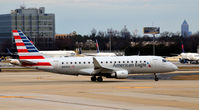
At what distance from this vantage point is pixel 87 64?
48.8 m

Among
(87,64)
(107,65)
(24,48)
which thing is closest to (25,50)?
(24,48)

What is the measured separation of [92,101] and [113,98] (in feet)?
7.46

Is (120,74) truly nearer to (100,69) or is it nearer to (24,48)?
(100,69)

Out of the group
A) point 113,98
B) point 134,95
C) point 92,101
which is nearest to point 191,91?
point 134,95

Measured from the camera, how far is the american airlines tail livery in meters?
47.6

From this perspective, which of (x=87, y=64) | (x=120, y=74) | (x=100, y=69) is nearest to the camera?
(x=120, y=74)

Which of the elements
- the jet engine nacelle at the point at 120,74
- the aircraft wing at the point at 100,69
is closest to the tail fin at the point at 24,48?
the aircraft wing at the point at 100,69

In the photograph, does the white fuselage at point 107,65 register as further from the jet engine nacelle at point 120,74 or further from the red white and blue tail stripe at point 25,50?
the jet engine nacelle at point 120,74

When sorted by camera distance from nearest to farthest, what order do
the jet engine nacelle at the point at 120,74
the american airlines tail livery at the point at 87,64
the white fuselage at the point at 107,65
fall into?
the jet engine nacelle at the point at 120,74, the american airlines tail livery at the point at 87,64, the white fuselage at the point at 107,65

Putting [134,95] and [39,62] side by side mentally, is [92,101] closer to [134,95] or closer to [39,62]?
[134,95]

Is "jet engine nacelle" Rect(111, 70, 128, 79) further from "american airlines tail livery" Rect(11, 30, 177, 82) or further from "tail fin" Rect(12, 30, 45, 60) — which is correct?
"tail fin" Rect(12, 30, 45, 60)

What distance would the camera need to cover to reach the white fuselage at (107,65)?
48.4m

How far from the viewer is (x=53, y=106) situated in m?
26.4

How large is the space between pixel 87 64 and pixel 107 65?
2.13m
